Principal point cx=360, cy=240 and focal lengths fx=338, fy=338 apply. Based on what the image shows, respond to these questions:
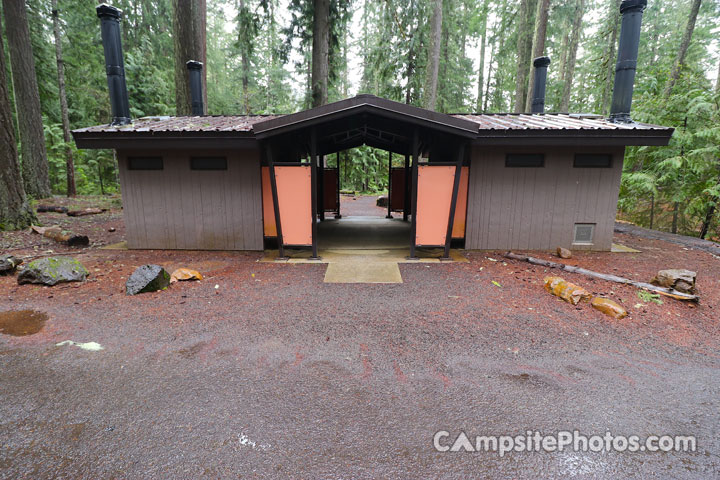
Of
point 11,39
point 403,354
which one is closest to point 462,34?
point 11,39

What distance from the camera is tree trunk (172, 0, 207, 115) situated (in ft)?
31.3

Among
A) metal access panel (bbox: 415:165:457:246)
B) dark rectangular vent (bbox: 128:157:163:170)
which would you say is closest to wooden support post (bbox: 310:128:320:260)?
metal access panel (bbox: 415:165:457:246)

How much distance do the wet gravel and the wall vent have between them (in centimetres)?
239

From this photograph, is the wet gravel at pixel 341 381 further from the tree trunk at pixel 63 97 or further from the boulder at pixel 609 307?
the tree trunk at pixel 63 97

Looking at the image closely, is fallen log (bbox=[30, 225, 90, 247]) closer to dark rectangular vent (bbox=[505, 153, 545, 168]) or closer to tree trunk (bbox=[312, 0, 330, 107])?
tree trunk (bbox=[312, 0, 330, 107])

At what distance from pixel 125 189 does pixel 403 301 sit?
634cm

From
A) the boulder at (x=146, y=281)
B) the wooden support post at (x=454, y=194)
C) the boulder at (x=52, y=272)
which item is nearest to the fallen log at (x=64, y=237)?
the boulder at (x=52, y=272)

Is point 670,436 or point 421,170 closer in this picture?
point 670,436

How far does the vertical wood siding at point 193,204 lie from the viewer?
699cm

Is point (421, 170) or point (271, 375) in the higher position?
point (421, 170)

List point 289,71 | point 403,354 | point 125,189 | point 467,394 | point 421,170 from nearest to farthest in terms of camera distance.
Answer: point 467,394 < point 403,354 < point 421,170 < point 125,189 < point 289,71

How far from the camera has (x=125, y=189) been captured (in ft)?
23.3

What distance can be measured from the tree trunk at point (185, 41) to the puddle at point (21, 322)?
24.7ft

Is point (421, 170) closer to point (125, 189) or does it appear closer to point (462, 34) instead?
point (125, 189)
